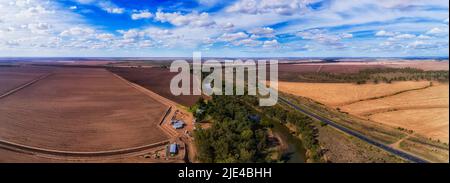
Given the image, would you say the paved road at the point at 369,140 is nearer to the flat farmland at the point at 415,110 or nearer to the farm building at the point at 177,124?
the flat farmland at the point at 415,110

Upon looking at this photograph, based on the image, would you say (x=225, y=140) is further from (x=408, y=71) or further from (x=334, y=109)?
(x=408, y=71)

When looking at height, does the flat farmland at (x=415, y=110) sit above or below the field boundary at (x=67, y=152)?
above

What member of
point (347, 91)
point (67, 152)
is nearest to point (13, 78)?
point (67, 152)

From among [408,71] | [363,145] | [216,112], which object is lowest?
[363,145]

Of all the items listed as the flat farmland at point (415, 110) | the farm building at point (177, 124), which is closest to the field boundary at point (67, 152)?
the farm building at point (177, 124)

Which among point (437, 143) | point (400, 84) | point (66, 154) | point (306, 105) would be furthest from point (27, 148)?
point (400, 84)

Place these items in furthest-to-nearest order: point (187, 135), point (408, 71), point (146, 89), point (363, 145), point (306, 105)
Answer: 1. point (408, 71)
2. point (146, 89)
3. point (306, 105)
4. point (187, 135)
5. point (363, 145)

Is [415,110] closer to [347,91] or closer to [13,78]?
[347,91]
